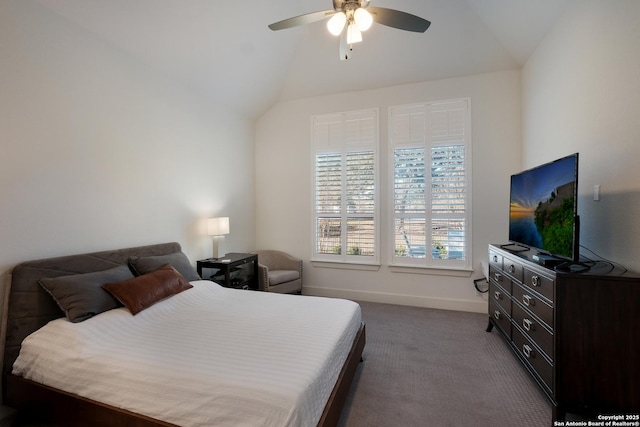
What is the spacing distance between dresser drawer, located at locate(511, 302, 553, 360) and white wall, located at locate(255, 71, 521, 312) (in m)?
1.44

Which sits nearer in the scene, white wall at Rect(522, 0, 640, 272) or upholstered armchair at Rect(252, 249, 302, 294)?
white wall at Rect(522, 0, 640, 272)

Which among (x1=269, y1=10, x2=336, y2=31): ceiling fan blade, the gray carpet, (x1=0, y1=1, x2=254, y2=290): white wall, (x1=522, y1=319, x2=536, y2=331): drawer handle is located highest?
(x1=269, y1=10, x2=336, y2=31): ceiling fan blade

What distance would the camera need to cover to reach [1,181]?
6.11 ft

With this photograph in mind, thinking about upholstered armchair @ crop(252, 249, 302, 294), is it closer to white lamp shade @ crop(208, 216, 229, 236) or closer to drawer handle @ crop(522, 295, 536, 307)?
white lamp shade @ crop(208, 216, 229, 236)

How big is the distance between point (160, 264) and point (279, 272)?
70.2 inches

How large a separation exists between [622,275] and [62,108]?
13.1 feet

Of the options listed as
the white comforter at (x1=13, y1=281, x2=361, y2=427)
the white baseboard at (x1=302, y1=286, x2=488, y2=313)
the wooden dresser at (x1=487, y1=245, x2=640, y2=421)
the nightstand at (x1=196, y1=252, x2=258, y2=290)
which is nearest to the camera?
the white comforter at (x1=13, y1=281, x2=361, y2=427)

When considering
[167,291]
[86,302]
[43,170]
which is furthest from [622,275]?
[43,170]

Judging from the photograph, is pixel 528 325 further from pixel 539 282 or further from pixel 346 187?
pixel 346 187

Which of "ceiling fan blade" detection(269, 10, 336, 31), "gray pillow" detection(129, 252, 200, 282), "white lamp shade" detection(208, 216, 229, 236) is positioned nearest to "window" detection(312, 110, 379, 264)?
"white lamp shade" detection(208, 216, 229, 236)

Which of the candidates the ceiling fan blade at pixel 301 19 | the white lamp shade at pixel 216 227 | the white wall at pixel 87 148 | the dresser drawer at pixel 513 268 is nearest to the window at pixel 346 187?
the white lamp shade at pixel 216 227

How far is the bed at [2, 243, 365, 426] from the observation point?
1293mm

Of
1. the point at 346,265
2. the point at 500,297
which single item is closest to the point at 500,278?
the point at 500,297

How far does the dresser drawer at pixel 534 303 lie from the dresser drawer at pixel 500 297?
0.17 metres
